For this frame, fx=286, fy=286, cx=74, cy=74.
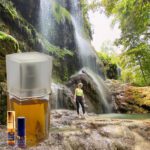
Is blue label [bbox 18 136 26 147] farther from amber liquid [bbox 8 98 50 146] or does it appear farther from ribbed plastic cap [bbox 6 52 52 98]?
ribbed plastic cap [bbox 6 52 52 98]

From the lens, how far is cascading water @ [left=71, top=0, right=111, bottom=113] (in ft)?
50.6

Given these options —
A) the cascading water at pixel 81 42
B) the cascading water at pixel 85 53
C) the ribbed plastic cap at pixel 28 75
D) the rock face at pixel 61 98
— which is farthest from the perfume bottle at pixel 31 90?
the cascading water at pixel 81 42

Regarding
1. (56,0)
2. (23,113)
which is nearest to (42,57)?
(23,113)

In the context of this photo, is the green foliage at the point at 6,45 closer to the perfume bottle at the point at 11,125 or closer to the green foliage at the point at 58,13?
the perfume bottle at the point at 11,125

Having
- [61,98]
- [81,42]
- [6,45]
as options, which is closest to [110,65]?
[81,42]

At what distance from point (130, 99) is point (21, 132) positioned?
14805 mm

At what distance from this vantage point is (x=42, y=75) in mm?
1305

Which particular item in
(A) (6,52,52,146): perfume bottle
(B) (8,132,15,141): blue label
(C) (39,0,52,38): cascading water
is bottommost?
(B) (8,132,15,141): blue label

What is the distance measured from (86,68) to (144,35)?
595cm

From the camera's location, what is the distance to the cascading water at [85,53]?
1542cm

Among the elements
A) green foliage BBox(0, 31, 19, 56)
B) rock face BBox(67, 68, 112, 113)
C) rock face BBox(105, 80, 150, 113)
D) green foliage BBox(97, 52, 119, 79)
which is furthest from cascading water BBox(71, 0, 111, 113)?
green foliage BBox(0, 31, 19, 56)

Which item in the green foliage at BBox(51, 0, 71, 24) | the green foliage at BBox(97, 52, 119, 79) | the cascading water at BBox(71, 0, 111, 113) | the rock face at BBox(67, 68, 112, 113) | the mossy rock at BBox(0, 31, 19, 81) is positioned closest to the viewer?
the mossy rock at BBox(0, 31, 19, 81)

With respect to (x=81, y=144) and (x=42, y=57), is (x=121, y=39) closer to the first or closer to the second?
(x=81, y=144)

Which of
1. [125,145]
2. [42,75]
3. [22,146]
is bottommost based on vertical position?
[125,145]
